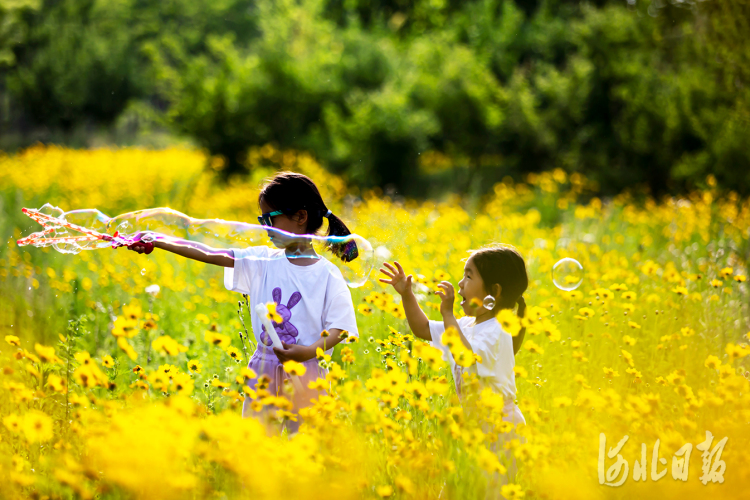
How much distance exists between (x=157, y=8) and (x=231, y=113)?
31324 millimetres

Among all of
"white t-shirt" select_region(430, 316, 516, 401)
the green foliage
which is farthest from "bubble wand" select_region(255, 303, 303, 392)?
the green foliage

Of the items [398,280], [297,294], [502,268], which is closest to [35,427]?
[297,294]

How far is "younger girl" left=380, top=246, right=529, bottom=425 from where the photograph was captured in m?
2.21

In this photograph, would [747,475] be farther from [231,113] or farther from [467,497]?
[231,113]

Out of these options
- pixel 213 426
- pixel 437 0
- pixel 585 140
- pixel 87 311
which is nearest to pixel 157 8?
pixel 437 0

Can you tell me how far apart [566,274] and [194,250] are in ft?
6.62

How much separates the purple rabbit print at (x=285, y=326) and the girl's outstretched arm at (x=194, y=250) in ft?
0.91

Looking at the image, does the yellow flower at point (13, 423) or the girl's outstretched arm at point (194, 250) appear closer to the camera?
the yellow flower at point (13, 423)

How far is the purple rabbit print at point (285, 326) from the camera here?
2.32 metres

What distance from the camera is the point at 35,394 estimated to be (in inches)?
95.0

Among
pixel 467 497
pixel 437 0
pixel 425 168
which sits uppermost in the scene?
pixel 437 0

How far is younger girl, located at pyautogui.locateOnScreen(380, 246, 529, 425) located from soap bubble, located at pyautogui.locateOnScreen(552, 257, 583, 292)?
101cm

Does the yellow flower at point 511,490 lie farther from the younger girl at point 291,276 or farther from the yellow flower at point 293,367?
the younger girl at point 291,276

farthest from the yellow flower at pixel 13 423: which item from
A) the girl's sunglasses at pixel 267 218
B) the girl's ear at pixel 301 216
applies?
the girl's ear at pixel 301 216
